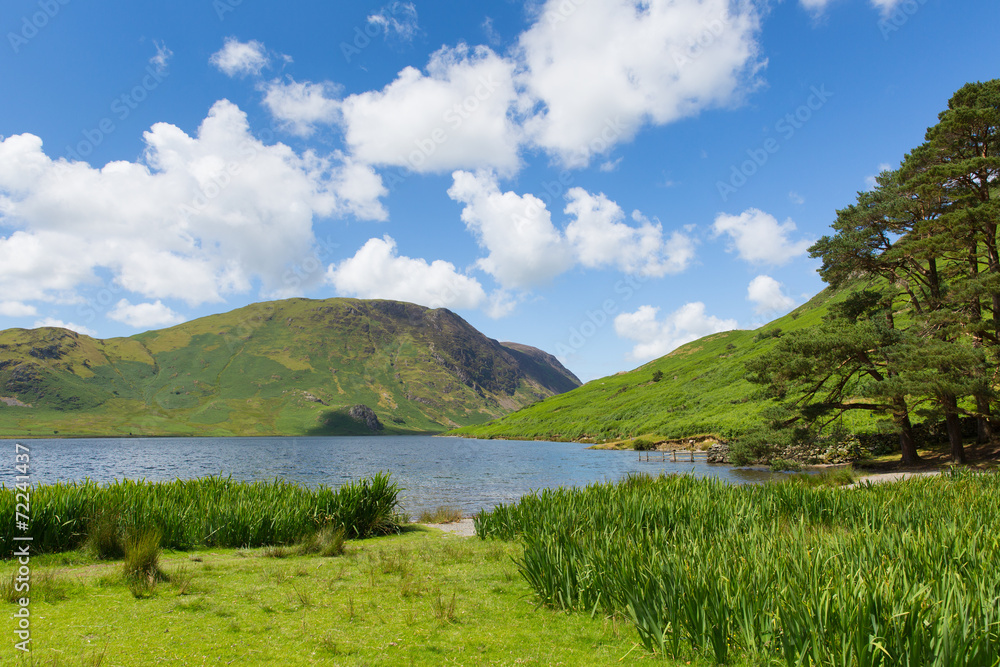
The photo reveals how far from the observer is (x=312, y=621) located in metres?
7.87

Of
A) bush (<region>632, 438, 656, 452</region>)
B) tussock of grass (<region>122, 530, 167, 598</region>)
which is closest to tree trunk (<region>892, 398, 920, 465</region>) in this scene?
tussock of grass (<region>122, 530, 167, 598</region>)

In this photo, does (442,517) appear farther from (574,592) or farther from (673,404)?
(673,404)

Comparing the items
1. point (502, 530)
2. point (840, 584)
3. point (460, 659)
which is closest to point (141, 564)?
Result: point (460, 659)

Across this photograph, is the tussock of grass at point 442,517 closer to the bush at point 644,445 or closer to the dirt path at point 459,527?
the dirt path at point 459,527

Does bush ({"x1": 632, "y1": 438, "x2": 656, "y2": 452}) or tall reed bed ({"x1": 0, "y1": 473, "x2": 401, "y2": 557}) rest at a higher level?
tall reed bed ({"x1": 0, "y1": 473, "x2": 401, "y2": 557})

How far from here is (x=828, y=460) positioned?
42750mm

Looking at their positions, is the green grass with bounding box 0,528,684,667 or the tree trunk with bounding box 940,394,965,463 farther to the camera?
the tree trunk with bounding box 940,394,965,463

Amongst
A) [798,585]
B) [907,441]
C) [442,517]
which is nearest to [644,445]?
[907,441]

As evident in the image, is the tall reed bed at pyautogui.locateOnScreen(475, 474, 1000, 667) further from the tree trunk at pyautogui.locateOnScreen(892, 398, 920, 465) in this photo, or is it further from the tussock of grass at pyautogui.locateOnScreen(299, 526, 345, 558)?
the tree trunk at pyautogui.locateOnScreen(892, 398, 920, 465)

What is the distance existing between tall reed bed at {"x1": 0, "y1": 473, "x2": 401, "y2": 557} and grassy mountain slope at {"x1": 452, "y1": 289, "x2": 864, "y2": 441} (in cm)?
2860

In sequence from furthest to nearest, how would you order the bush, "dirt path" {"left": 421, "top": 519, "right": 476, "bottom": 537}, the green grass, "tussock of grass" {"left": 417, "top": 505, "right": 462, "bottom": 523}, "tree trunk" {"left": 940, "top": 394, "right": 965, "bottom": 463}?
the bush
"tree trunk" {"left": 940, "top": 394, "right": 965, "bottom": 463}
"tussock of grass" {"left": 417, "top": 505, "right": 462, "bottom": 523}
"dirt path" {"left": 421, "top": 519, "right": 476, "bottom": 537}
the green grass

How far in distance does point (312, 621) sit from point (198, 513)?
9.03m

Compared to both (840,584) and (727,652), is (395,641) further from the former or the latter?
(840,584)

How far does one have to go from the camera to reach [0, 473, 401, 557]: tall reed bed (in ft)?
41.4
